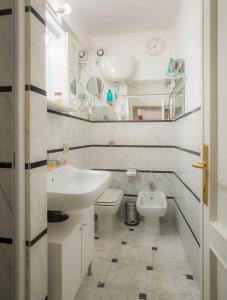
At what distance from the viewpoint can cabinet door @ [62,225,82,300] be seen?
47.3 inches

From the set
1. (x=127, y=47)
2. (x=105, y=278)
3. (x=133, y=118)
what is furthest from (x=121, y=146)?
(x=105, y=278)

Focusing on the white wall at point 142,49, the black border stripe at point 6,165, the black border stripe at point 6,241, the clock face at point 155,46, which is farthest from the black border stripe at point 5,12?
the clock face at point 155,46

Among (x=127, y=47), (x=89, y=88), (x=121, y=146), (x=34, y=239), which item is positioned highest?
(x=127, y=47)

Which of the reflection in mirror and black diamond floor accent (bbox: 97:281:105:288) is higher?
the reflection in mirror

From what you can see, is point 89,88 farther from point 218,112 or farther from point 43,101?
point 218,112

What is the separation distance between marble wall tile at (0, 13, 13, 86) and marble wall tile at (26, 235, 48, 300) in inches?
30.6

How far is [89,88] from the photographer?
2.95m

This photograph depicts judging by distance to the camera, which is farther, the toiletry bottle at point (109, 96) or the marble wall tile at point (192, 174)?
the toiletry bottle at point (109, 96)

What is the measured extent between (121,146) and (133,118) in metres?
0.45

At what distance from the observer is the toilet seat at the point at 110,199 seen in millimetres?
2322

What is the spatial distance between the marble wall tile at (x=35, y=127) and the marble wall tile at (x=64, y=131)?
28.2 inches

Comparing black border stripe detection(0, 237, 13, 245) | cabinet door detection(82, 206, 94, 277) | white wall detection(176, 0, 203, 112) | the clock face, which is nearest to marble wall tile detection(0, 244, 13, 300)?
A: black border stripe detection(0, 237, 13, 245)

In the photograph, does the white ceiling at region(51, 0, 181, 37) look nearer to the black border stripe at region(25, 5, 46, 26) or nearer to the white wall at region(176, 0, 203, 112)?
the white wall at region(176, 0, 203, 112)

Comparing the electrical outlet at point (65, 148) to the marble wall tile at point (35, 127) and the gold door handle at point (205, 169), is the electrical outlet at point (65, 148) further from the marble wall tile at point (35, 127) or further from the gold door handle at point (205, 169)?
the gold door handle at point (205, 169)
